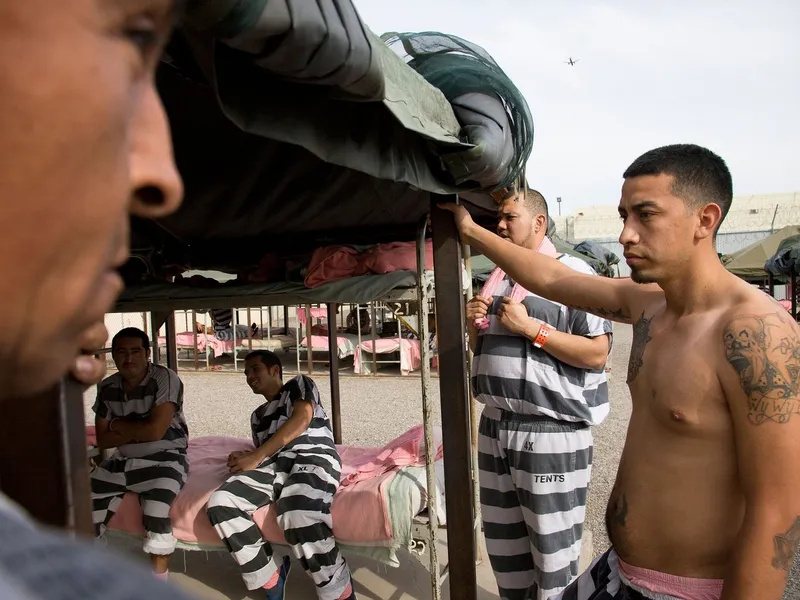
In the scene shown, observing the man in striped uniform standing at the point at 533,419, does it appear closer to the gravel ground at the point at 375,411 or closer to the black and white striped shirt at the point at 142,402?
the gravel ground at the point at 375,411

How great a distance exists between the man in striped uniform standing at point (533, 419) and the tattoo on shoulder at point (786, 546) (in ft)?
4.15

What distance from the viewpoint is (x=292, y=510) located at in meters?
3.42

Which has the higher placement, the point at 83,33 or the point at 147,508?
the point at 83,33

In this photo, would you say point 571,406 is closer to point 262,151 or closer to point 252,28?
point 262,151

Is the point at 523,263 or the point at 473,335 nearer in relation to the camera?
the point at 523,263

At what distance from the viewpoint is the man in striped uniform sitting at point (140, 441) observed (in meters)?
3.75

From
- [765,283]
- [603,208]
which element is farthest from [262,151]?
[603,208]

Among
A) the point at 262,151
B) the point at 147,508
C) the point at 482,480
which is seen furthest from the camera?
the point at 147,508

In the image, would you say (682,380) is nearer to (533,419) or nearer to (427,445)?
(533,419)

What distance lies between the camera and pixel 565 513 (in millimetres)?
2635

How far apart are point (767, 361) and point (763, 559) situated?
0.45 metres

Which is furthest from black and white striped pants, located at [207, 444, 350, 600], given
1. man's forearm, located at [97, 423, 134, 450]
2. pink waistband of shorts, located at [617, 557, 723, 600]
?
pink waistband of shorts, located at [617, 557, 723, 600]

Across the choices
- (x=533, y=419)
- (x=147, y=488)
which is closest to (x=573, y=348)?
(x=533, y=419)

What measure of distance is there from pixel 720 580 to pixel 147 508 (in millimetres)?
3330
